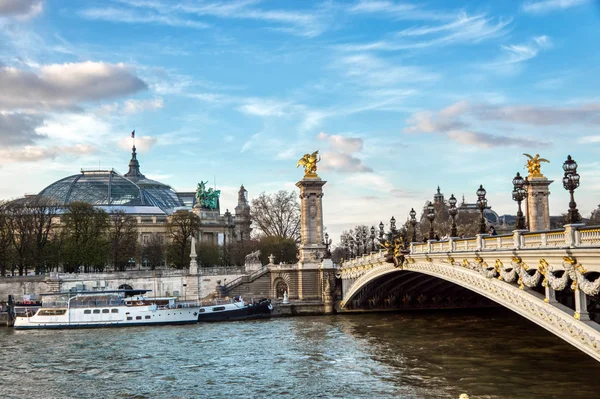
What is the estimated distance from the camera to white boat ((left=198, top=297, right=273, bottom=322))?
4866 cm

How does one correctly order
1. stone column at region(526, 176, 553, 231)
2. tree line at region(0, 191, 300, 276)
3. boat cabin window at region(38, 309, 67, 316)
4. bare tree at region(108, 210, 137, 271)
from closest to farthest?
1. boat cabin window at region(38, 309, 67, 316)
2. stone column at region(526, 176, 553, 231)
3. tree line at region(0, 191, 300, 276)
4. bare tree at region(108, 210, 137, 271)

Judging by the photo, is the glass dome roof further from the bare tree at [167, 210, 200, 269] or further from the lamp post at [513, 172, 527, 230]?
the lamp post at [513, 172, 527, 230]

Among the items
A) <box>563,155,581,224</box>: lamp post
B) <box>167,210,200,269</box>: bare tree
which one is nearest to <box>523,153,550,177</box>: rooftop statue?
<box>563,155,581,224</box>: lamp post

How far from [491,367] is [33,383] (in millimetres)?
15668

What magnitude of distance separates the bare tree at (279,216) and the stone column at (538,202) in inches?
1499

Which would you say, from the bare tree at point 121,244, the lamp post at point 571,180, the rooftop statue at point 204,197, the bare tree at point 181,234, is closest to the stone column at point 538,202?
the lamp post at point 571,180

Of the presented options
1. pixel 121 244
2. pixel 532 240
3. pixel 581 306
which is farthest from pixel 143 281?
pixel 581 306

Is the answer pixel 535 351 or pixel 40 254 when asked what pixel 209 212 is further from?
pixel 535 351

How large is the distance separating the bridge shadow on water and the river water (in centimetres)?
4

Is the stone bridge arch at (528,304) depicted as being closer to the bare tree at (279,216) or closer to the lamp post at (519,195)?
the lamp post at (519,195)

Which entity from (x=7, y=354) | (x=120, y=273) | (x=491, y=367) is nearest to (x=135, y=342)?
(x=7, y=354)

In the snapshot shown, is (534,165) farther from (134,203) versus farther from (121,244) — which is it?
(134,203)

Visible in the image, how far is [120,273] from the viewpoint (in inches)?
2522

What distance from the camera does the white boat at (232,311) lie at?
4866 centimetres
